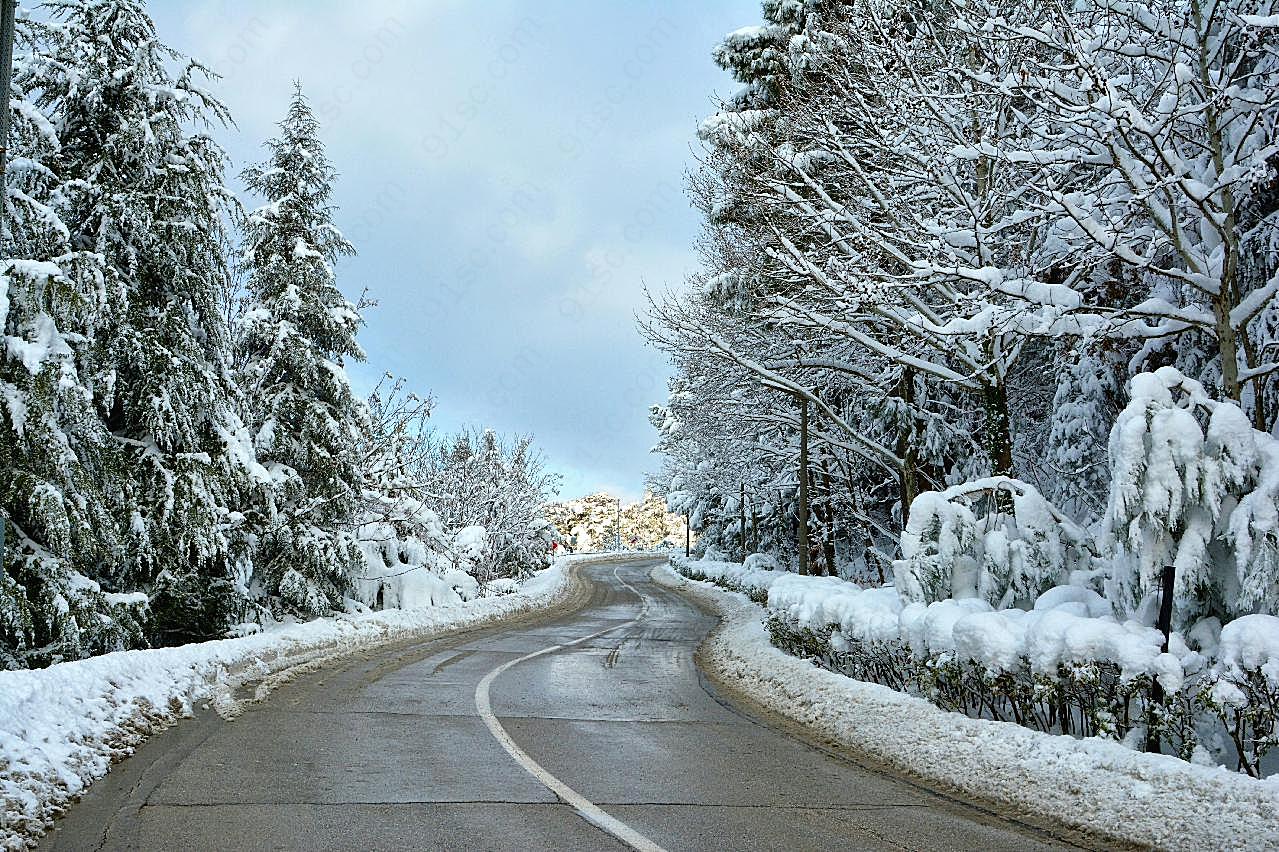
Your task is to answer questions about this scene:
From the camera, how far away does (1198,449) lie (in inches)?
297

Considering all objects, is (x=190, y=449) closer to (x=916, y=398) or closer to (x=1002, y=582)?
(x=1002, y=582)

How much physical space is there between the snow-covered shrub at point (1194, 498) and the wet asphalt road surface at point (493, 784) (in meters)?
2.56

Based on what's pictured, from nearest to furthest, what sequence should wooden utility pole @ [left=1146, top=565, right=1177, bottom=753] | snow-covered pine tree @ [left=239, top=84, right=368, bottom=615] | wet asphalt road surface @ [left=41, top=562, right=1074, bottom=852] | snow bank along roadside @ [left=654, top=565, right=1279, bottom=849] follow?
snow bank along roadside @ [left=654, top=565, right=1279, bottom=849] < wet asphalt road surface @ [left=41, top=562, right=1074, bottom=852] < wooden utility pole @ [left=1146, top=565, right=1177, bottom=753] < snow-covered pine tree @ [left=239, top=84, right=368, bottom=615]

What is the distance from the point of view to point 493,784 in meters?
7.03

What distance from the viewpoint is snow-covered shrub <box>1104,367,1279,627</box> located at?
7.32 meters

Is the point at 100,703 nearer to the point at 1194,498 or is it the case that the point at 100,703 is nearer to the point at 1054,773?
the point at 1054,773

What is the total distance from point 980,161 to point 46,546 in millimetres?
15623

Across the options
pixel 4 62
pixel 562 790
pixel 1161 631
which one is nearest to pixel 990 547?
pixel 1161 631

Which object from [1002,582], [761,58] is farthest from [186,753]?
[761,58]

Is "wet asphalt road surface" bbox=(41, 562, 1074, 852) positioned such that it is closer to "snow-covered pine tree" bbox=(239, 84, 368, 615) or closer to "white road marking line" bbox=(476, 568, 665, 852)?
"white road marking line" bbox=(476, 568, 665, 852)

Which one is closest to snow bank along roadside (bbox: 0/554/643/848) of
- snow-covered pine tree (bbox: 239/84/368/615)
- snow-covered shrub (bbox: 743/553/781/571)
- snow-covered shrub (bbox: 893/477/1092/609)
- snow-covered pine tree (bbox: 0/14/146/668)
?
snow-covered pine tree (bbox: 0/14/146/668)

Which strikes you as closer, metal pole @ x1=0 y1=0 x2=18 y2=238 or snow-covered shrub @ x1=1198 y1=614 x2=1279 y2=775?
snow-covered shrub @ x1=1198 y1=614 x2=1279 y2=775

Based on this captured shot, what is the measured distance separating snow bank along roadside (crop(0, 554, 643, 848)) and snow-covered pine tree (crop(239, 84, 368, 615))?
234 inches

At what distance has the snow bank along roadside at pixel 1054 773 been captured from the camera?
18.3 feet
